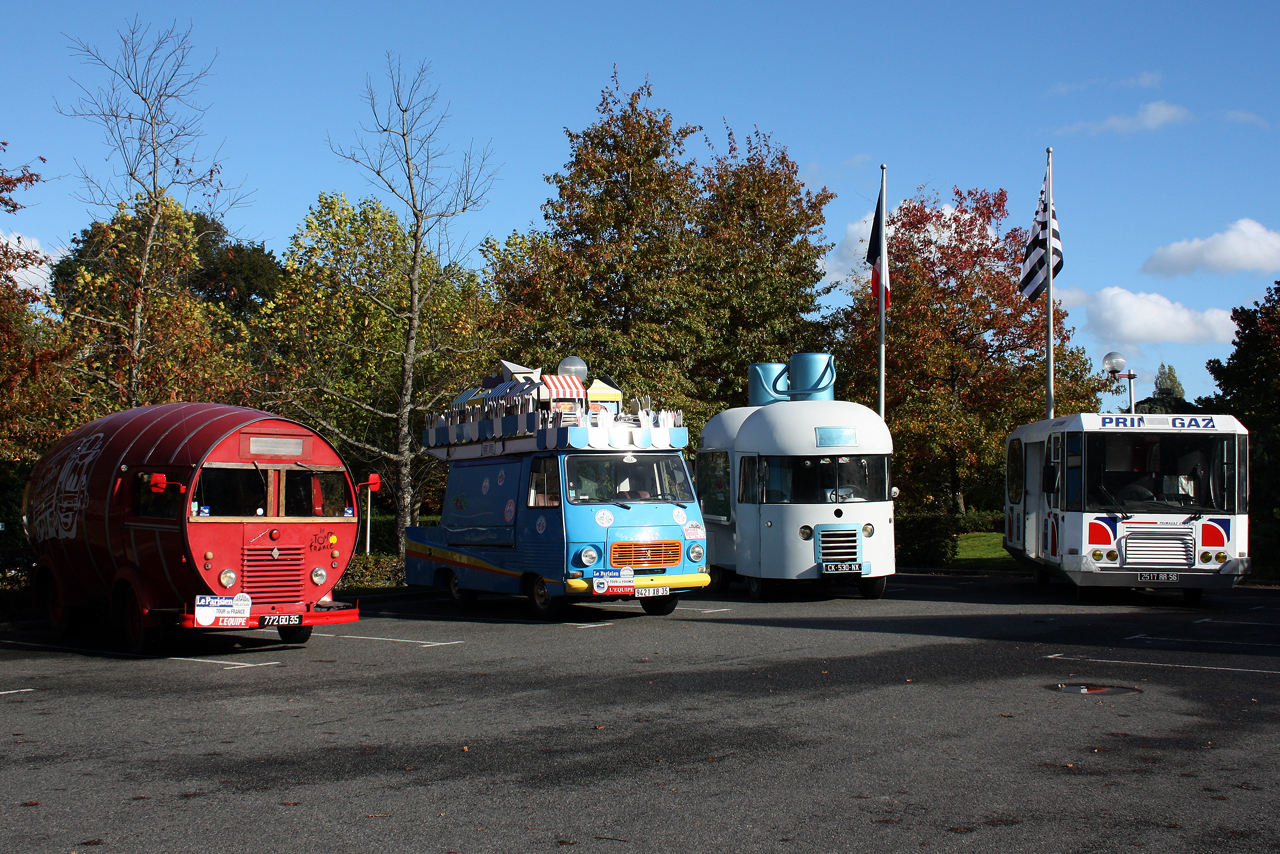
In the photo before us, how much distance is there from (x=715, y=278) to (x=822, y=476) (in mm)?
15496

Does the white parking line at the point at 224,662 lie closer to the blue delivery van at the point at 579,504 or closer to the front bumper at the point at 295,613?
the front bumper at the point at 295,613

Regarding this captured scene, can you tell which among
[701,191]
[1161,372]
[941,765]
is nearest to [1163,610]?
[941,765]

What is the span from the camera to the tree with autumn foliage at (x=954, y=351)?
30.9 meters

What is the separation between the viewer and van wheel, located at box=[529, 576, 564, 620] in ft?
54.0

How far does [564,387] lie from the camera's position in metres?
17.8

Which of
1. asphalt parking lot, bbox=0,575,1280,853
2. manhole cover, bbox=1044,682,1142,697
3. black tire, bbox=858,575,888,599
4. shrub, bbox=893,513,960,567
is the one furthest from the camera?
shrub, bbox=893,513,960,567

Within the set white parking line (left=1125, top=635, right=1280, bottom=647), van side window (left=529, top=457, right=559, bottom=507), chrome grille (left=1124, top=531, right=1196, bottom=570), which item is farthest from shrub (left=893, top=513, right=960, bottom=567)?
white parking line (left=1125, top=635, right=1280, bottom=647)

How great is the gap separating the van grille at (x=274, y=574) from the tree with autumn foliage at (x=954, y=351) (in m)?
19.9

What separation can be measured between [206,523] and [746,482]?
387 inches

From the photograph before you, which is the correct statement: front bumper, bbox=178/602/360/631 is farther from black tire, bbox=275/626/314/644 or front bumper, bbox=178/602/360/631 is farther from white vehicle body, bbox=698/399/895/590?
white vehicle body, bbox=698/399/895/590

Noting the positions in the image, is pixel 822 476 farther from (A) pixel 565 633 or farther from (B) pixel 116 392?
(B) pixel 116 392

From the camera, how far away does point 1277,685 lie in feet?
33.9

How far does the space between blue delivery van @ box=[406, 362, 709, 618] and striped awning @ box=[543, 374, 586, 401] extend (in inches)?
0.6

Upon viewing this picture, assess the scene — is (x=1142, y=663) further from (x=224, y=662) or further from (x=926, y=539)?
(x=926, y=539)
